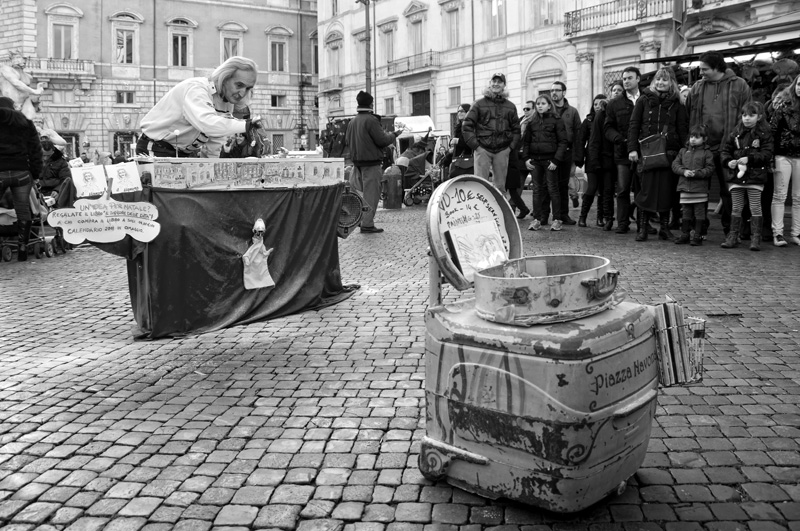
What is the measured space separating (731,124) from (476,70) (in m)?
32.1

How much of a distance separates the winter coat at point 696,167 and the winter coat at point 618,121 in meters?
1.14

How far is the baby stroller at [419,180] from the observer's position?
744 inches

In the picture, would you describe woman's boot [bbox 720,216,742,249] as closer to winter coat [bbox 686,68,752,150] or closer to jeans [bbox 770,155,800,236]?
jeans [bbox 770,155,800,236]

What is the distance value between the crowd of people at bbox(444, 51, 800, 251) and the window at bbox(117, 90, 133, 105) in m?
43.2

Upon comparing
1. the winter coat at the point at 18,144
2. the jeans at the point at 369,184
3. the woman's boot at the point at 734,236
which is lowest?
the woman's boot at the point at 734,236

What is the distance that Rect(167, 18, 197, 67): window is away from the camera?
5228 centimetres

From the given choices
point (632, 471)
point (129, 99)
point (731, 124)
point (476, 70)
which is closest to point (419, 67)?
point (476, 70)

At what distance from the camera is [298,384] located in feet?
15.0

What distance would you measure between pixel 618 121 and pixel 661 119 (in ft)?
3.22

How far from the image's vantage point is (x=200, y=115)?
18.3 feet

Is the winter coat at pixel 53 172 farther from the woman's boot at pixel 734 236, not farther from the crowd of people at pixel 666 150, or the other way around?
the woman's boot at pixel 734 236

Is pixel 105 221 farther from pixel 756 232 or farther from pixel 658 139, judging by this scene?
pixel 756 232

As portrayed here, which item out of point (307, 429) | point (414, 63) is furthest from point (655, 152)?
point (414, 63)

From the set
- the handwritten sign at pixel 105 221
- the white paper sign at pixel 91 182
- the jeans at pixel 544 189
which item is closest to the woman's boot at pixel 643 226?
the jeans at pixel 544 189
